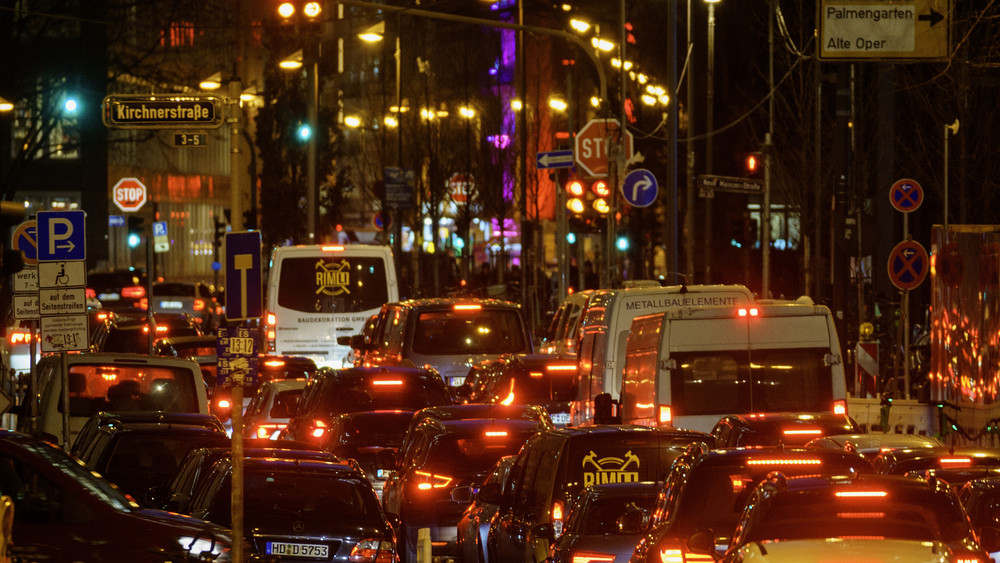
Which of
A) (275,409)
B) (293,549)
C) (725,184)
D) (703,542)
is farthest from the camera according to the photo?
(725,184)

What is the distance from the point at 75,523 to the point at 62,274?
8.41m

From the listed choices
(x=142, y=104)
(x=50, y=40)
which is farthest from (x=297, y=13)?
(x=50, y=40)

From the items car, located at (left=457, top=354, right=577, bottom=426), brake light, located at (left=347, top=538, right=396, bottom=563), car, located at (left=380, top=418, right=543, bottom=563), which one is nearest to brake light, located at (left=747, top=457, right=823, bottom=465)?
brake light, located at (left=347, top=538, right=396, bottom=563)

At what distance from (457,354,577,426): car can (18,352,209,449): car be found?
3958 millimetres

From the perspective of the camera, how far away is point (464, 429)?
1486 cm

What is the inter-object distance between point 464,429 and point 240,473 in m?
5.58

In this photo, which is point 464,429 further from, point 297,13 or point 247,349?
point 297,13

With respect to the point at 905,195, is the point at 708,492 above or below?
below

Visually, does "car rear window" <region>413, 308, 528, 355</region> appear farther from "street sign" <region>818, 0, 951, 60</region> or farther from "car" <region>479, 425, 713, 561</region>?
"car" <region>479, 425, 713, 561</region>

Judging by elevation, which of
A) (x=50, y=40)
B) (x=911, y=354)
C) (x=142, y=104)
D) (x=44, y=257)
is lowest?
(x=911, y=354)

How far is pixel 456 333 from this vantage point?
24672 mm

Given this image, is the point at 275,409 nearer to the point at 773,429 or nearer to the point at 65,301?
the point at 65,301

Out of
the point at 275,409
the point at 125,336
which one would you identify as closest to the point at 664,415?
the point at 275,409

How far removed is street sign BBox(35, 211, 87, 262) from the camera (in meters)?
Answer: 17.5
